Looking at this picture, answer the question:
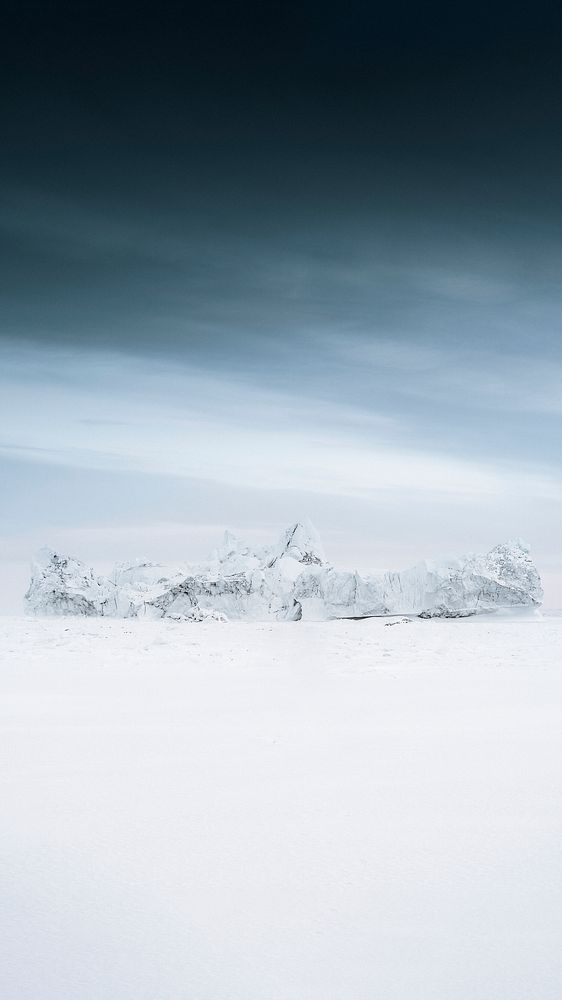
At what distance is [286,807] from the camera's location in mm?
3098

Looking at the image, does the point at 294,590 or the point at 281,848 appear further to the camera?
the point at 294,590

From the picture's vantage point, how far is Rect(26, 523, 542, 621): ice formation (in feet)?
61.2

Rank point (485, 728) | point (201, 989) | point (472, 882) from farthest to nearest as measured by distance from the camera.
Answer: point (485, 728) → point (472, 882) → point (201, 989)

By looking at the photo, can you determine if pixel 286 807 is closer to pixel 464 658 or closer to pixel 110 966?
pixel 110 966

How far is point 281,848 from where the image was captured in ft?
8.77

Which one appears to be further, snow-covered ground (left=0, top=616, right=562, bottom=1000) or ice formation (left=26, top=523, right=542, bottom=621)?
ice formation (left=26, top=523, right=542, bottom=621)

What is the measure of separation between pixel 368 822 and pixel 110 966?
1268 millimetres

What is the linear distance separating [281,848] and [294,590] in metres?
16.3

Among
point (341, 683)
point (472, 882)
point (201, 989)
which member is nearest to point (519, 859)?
point (472, 882)

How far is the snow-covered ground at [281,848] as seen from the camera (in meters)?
1.91

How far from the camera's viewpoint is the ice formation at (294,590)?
1866cm

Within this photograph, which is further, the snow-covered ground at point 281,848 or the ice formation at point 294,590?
the ice formation at point 294,590

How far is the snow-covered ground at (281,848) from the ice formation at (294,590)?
41.4 ft

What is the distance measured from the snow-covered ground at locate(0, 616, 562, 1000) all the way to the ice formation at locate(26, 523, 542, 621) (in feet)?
41.4
